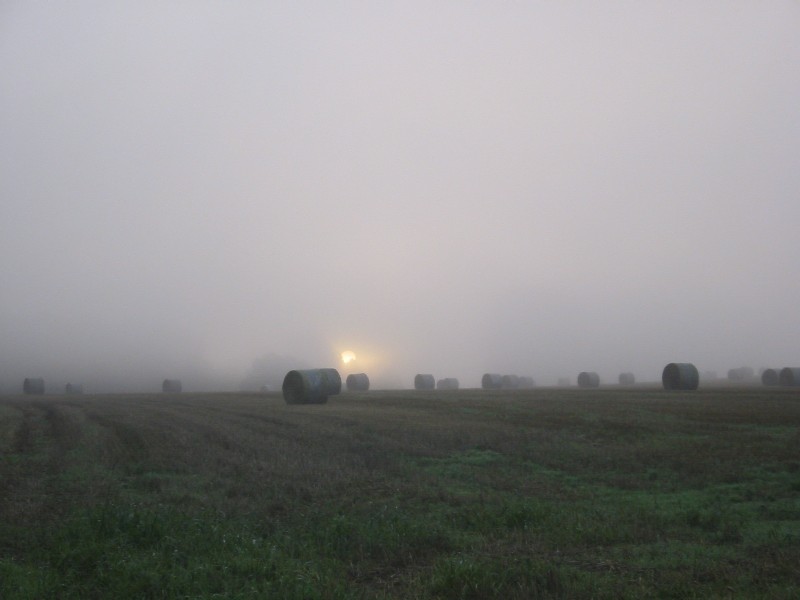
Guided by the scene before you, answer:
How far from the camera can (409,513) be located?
33.1ft

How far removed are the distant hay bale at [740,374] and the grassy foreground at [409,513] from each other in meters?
67.8

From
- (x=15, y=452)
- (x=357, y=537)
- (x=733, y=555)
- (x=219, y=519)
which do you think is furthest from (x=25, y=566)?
(x=15, y=452)

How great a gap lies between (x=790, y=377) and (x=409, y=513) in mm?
44013

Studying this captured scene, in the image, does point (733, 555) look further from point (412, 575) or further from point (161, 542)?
point (161, 542)

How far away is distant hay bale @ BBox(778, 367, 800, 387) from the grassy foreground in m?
30.2

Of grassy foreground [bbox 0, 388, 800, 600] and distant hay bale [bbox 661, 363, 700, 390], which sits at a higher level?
distant hay bale [bbox 661, 363, 700, 390]

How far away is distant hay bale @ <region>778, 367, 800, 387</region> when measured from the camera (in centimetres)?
4472

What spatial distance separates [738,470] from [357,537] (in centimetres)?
821

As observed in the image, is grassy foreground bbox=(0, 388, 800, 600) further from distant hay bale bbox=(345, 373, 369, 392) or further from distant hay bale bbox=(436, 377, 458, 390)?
distant hay bale bbox=(436, 377, 458, 390)

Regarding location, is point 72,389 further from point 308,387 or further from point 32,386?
point 308,387

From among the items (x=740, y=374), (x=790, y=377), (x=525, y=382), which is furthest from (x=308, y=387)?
(x=740, y=374)

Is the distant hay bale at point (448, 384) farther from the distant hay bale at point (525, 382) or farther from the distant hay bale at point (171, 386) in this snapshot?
the distant hay bale at point (171, 386)

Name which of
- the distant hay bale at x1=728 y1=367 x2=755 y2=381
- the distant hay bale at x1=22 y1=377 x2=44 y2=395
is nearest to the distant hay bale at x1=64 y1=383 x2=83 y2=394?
the distant hay bale at x1=22 y1=377 x2=44 y2=395

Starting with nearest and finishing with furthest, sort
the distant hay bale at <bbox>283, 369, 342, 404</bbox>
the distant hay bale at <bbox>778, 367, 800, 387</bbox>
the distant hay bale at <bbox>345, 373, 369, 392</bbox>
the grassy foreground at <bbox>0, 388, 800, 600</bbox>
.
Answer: the grassy foreground at <bbox>0, 388, 800, 600</bbox> < the distant hay bale at <bbox>283, 369, 342, 404</bbox> < the distant hay bale at <bbox>778, 367, 800, 387</bbox> < the distant hay bale at <bbox>345, 373, 369, 392</bbox>
